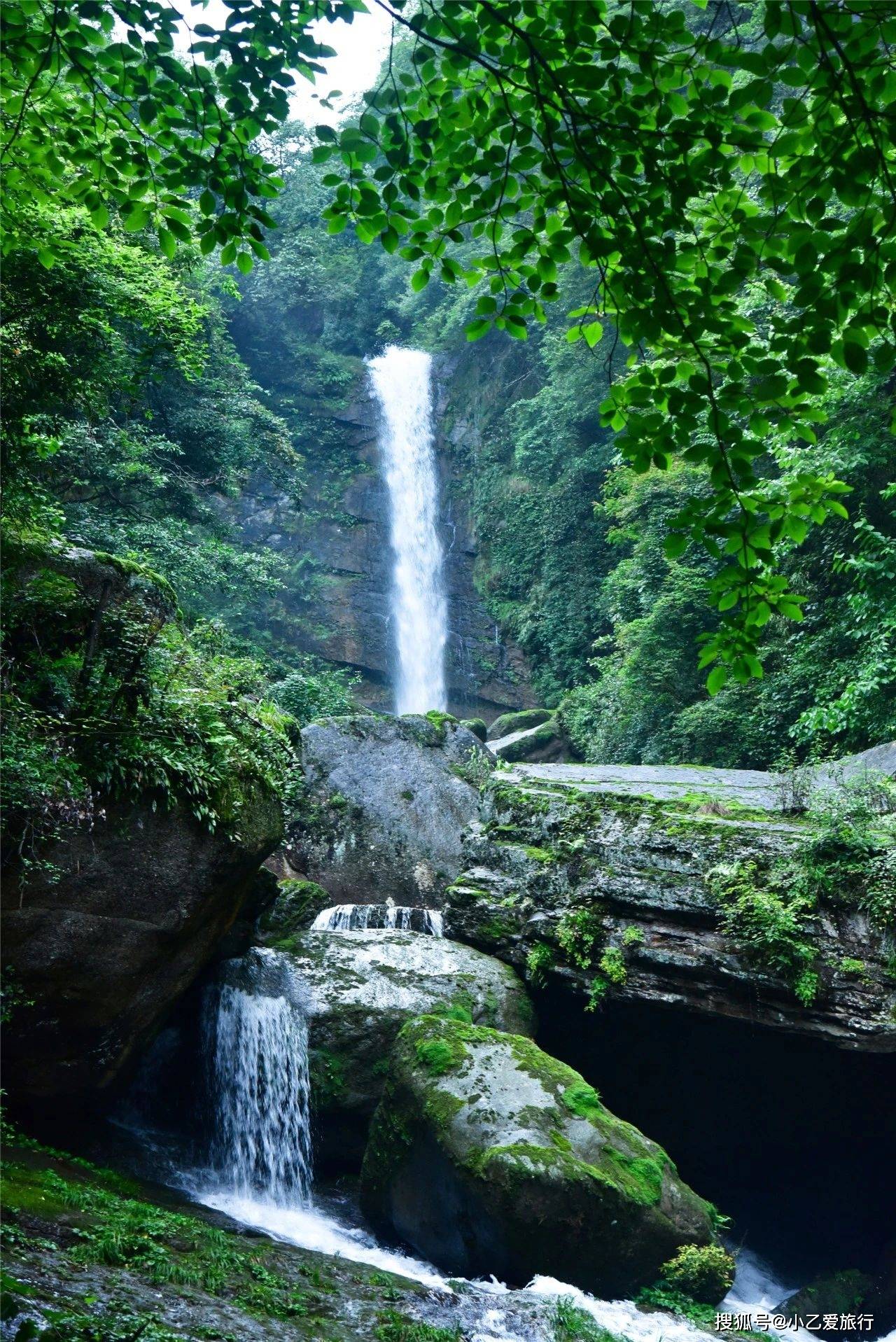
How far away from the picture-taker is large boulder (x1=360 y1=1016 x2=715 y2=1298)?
21.6ft

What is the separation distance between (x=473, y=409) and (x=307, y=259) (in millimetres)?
8001

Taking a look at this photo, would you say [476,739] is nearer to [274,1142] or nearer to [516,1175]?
[274,1142]

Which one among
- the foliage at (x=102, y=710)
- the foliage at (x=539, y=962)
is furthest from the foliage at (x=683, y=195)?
the foliage at (x=539, y=962)

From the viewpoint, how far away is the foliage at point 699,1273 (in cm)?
691

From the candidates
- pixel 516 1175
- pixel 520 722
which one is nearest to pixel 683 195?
pixel 516 1175

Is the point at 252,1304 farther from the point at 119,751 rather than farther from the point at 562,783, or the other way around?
the point at 562,783

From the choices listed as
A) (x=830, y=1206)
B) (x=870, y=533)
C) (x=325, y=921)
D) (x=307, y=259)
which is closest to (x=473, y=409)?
(x=307, y=259)

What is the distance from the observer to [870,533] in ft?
39.6

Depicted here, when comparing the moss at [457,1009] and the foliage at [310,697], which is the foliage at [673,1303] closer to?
the moss at [457,1009]

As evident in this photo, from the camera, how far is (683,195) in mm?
3426

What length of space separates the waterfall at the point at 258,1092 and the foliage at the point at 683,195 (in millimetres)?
6335

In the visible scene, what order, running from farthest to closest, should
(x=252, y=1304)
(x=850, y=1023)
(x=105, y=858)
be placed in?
1. (x=850, y=1023)
2. (x=105, y=858)
3. (x=252, y=1304)

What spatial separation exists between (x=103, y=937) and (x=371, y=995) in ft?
11.4

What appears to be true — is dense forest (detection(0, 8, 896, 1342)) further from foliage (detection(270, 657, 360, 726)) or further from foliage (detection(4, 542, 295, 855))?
foliage (detection(270, 657, 360, 726))
